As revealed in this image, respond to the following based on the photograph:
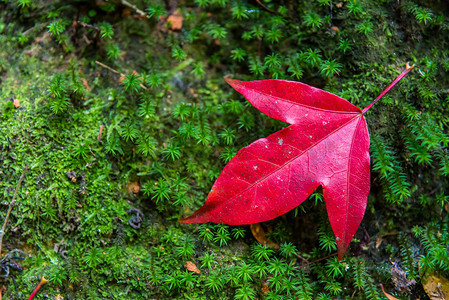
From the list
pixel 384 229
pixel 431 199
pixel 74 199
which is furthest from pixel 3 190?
pixel 431 199

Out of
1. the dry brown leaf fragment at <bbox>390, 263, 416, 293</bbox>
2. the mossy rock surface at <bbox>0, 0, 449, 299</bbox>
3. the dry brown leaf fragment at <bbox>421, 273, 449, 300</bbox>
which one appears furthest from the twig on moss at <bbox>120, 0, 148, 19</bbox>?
the dry brown leaf fragment at <bbox>421, 273, 449, 300</bbox>

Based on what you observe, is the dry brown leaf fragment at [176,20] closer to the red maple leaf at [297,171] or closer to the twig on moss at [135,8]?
the twig on moss at [135,8]

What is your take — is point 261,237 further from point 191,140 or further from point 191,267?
point 191,140

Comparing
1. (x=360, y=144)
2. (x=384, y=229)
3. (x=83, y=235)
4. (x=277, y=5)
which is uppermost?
(x=277, y=5)

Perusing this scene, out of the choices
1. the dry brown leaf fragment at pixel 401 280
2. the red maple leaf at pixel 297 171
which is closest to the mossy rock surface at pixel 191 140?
the dry brown leaf fragment at pixel 401 280

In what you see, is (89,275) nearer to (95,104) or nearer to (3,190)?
(3,190)

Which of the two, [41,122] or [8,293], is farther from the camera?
[41,122]
